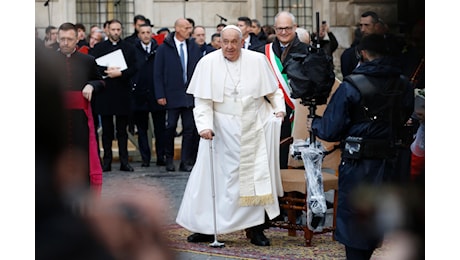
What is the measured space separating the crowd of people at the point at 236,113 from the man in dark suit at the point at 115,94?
0.05ft

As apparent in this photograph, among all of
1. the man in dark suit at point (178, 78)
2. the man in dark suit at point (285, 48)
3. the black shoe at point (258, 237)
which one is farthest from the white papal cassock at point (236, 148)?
the man in dark suit at point (178, 78)

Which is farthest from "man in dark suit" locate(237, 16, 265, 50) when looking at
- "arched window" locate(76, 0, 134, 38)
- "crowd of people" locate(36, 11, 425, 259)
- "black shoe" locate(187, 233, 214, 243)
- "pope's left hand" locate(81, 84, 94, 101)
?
"arched window" locate(76, 0, 134, 38)

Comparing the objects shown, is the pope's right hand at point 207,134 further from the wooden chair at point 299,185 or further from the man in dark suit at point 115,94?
the man in dark suit at point 115,94

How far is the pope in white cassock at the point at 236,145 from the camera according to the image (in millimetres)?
6922

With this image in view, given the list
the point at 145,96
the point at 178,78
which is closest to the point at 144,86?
the point at 145,96

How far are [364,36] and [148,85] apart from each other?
23.8ft

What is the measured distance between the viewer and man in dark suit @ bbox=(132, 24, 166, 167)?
11820mm

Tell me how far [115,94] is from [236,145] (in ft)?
15.3

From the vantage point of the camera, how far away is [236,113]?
273 inches

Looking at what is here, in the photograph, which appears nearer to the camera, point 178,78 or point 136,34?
point 178,78

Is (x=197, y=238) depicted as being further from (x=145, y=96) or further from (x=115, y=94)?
(x=145, y=96)

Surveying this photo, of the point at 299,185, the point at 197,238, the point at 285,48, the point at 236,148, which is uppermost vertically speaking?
the point at 285,48

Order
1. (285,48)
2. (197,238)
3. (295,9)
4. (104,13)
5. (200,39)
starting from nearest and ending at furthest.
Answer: (197,238) → (285,48) → (200,39) → (104,13) → (295,9)

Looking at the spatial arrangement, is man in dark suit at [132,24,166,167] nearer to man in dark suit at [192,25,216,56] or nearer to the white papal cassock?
man in dark suit at [192,25,216,56]
